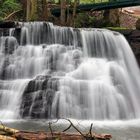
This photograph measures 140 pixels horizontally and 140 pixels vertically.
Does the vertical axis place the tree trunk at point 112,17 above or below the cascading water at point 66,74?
above

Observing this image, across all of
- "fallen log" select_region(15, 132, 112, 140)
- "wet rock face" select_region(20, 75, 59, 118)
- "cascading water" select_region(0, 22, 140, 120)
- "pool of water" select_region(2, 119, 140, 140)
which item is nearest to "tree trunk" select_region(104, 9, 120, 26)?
"cascading water" select_region(0, 22, 140, 120)

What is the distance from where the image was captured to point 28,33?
22719 millimetres

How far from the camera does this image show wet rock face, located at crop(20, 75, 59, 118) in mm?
17844

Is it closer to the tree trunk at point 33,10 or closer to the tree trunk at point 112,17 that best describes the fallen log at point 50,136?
the tree trunk at point 33,10

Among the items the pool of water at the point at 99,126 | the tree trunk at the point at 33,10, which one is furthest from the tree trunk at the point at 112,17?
the pool of water at the point at 99,126

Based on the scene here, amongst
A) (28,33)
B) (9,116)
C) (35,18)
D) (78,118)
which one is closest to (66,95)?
(78,118)

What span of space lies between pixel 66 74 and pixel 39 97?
7.56 ft

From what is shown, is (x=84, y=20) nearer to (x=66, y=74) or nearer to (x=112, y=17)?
(x=112, y=17)

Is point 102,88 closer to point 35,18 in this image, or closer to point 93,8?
point 35,18

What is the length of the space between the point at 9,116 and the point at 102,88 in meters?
4.30

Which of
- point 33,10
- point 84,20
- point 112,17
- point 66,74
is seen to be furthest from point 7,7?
point 66,74

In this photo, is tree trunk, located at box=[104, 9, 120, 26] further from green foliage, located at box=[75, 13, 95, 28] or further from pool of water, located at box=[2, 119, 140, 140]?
pool of water, located at box=[2, 119, 140, 140]

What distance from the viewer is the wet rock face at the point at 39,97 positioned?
17844 millimetres

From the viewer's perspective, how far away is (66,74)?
65.9ft
